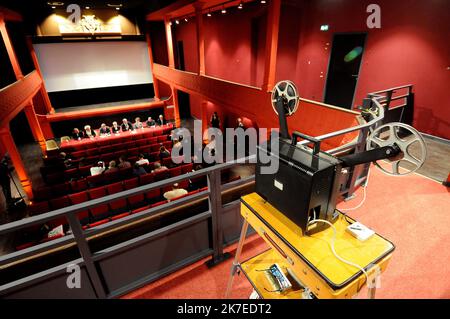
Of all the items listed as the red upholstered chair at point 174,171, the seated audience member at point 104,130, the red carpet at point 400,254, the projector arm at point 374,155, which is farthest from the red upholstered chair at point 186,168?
the projector arm at point 374,155

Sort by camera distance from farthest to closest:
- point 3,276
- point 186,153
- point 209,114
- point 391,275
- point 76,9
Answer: point 209,114
point 76,9
point 186,153
point 391,275
point 3,276

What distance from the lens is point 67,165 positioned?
29.0ft

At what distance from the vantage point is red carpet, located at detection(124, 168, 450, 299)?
2.63m

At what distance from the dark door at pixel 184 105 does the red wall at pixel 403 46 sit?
Answer: 360 inches

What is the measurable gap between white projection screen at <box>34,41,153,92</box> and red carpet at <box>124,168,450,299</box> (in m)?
15.0

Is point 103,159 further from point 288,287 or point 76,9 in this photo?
point 288,287

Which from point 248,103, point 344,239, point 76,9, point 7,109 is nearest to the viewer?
point 344,239

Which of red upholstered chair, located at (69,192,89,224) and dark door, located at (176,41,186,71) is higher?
dark door, located at (176,41,186,71)

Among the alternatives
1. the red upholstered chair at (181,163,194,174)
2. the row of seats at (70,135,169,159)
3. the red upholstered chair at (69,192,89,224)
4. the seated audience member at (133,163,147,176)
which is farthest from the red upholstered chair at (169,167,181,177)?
the row of seats at (70,135,169,159)

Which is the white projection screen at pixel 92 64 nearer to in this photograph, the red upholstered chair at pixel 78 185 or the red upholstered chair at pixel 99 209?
the red upholstered chair at pixel 78 185

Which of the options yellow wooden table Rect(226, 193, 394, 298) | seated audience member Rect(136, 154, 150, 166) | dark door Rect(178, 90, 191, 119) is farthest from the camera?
dark door Rect(178, 90, 191, 119)

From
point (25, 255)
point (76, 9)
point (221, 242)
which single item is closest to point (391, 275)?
point (221, 242)

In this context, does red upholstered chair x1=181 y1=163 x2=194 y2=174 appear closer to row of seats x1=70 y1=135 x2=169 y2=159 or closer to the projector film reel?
row of seats x1=70 y1=135 x2=169 y2=159

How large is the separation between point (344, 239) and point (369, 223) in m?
2.23
